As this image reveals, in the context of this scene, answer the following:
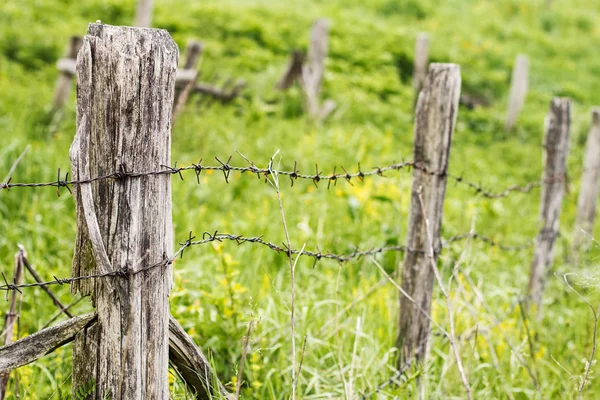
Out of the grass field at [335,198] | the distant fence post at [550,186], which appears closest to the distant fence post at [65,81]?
the grass field at [335,198]

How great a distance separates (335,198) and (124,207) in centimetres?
389

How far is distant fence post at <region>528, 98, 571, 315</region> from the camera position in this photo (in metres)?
3.88

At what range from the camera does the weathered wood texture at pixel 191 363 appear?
1862 millimetres

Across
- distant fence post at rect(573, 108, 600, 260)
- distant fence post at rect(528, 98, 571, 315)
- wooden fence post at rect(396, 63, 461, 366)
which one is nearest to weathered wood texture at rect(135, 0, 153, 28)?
distant fence post at rect(573, 108, 600, 260)

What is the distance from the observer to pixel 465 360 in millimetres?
2982

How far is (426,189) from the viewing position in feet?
8.77

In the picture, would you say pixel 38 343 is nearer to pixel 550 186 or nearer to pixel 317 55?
pixel 550 186

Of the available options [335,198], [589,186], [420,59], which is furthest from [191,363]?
[420,59]

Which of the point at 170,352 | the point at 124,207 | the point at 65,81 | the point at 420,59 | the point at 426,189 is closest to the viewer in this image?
the point at 124,207

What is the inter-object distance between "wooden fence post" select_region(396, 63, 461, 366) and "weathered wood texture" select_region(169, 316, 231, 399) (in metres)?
0.88

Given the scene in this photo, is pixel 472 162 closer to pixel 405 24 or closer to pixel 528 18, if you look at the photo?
pixel 405 24

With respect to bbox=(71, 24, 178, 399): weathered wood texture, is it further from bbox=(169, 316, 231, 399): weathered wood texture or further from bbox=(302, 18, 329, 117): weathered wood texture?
bbox=(302, 18, 329, 117): weathered wood texture

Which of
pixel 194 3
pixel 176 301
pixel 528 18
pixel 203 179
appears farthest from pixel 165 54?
pixel 528 18

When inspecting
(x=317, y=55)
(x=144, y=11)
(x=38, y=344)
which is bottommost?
(x=38, y=344)
